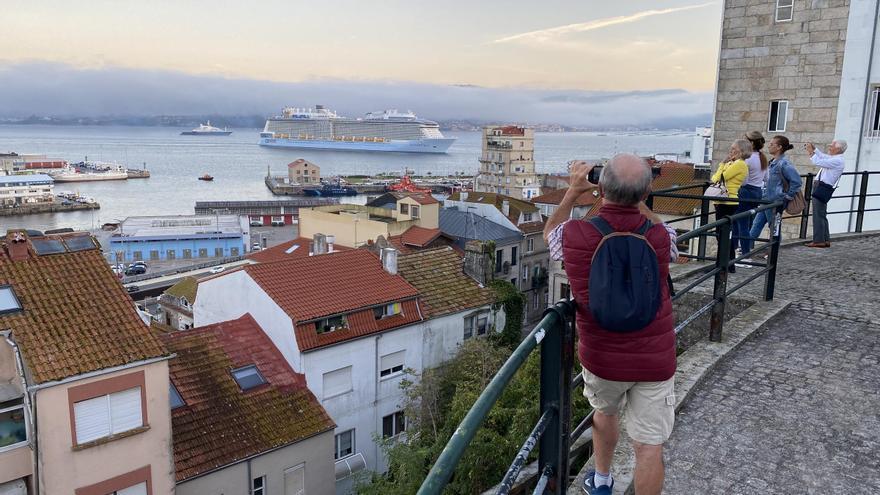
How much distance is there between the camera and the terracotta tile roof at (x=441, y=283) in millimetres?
20031

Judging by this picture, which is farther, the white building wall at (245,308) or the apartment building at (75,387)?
the white building wall at (245,308)

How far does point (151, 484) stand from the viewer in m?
11.8

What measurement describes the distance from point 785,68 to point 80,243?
15468 millimetres

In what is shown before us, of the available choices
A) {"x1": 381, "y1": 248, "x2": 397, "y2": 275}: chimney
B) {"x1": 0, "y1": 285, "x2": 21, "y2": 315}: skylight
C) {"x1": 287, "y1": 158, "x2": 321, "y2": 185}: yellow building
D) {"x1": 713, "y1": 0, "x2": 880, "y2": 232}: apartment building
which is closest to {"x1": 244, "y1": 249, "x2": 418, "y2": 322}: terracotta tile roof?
{"x1": 381, "y1": 248, "x2": 397, "y2": 275}: chimney

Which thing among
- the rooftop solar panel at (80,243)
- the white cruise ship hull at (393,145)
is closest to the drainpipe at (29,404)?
the rooftop solar panel at (80,243)

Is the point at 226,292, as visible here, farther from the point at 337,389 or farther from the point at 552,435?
the point at 552,435

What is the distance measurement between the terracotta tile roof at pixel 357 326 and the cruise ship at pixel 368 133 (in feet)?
546

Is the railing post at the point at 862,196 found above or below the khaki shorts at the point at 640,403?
above

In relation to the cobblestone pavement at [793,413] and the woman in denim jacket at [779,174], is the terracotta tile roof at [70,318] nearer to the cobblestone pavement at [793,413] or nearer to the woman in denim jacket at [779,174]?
the cobblestone pavement at [793,413]

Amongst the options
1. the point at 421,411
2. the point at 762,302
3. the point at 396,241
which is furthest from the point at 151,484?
the point at 396,241

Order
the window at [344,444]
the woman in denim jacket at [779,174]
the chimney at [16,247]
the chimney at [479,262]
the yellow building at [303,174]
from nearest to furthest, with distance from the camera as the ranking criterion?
the woman in denim jacket at [779,174] → the chimney at [16,247] → the window at [344,444] → the chimney at [479,262] → the yellow building at [303,174]

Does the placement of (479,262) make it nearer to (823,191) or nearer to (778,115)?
(778,115)

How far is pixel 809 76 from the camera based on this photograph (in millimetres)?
13359

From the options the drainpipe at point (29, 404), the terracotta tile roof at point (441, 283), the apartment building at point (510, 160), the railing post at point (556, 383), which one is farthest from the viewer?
the apartment building at point (510, 160)
